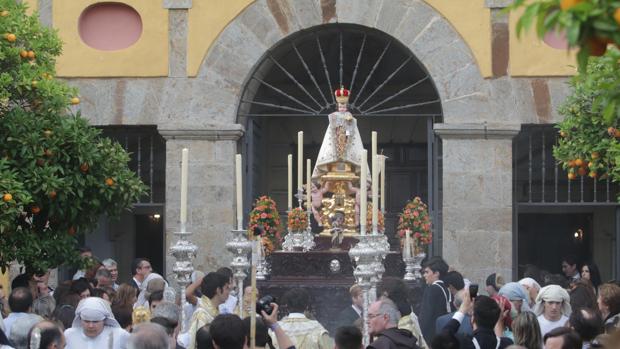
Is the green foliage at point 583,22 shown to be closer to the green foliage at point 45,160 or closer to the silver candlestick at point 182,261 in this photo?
the silver candlestick at point 182,261

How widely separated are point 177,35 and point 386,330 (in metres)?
11.1

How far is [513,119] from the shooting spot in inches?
698

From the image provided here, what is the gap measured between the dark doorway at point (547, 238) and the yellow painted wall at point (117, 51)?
342 inches

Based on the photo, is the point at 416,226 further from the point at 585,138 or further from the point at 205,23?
the point at 205,23

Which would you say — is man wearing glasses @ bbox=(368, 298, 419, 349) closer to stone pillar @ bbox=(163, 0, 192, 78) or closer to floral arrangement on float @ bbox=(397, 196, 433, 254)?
floral arrangement on float @ bbox=(397, 196, 433, 254)

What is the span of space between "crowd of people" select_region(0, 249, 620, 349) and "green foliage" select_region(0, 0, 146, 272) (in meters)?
0.42

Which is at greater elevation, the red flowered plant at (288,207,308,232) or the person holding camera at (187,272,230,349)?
the red flowered plant at (288,207,308,232)

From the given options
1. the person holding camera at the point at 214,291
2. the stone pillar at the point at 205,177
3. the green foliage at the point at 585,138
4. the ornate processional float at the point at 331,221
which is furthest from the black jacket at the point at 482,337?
the stone pillar at the point at 205,177

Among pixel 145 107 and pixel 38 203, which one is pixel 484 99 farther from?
pixel 38 203

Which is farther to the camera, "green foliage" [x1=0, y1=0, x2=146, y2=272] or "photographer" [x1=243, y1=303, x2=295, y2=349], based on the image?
"green foliage" [x1=0, y1=0, x2=146, y2=272]

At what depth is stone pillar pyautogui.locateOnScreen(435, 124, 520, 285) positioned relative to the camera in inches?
691

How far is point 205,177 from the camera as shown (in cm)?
1803

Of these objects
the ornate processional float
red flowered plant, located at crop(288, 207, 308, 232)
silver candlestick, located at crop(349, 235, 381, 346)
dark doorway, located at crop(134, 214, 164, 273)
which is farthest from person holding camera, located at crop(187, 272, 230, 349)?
dark doorway, located at crop(134, 214, 164, 273)

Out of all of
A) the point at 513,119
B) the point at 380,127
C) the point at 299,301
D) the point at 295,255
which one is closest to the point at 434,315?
the point at 295,255
